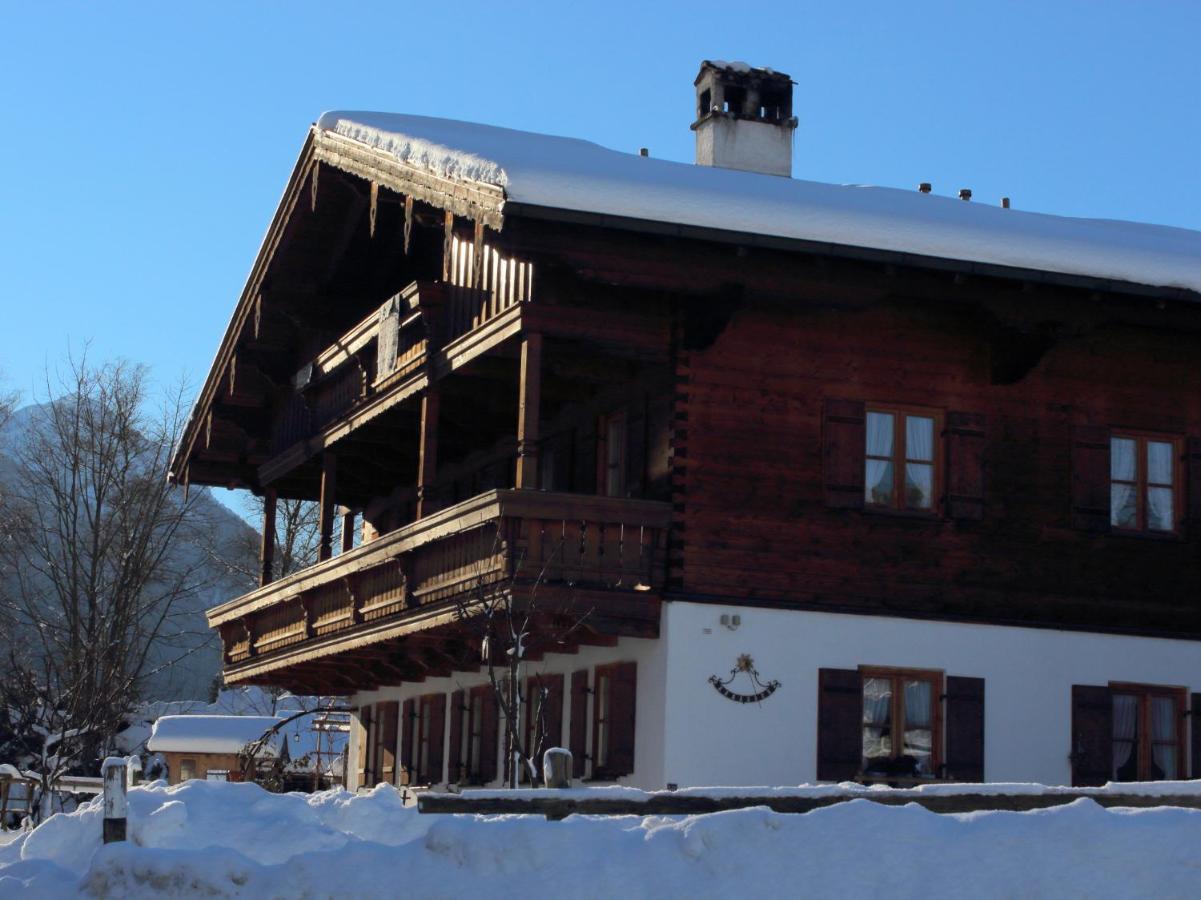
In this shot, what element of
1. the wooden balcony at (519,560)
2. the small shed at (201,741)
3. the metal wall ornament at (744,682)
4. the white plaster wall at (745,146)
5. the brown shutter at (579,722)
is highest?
the white plaster wall at (745,146)

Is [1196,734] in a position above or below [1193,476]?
below

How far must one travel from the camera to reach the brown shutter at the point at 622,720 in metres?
20.2

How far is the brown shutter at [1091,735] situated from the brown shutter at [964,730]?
108 cm

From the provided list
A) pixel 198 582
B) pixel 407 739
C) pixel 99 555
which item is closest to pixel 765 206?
pixel 407 739

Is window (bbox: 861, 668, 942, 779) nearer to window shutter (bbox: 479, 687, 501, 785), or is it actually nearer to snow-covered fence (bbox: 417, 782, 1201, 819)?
window shutter (bbox: 479, 687, 501, 785)

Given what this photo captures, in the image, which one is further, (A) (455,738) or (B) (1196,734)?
(A) (455,738)

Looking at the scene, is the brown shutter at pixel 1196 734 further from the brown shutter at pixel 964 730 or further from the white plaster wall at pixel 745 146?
the white plaster wall at pixel 745 146

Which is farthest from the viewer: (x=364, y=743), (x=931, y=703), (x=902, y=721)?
(x=364, y=743)

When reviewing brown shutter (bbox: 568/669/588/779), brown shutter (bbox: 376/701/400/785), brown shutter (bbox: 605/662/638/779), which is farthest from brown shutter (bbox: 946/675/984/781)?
brown shutter (bbox: 376/701/400/785)

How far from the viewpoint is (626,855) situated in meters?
11.4

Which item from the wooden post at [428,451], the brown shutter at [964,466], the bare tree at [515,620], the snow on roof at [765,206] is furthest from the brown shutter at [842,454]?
the wooden post at [428,451]

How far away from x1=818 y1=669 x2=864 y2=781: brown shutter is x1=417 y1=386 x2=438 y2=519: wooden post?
15.3 ft

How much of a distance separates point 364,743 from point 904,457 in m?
12.9

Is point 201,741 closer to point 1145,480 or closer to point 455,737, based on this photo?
point 455,737
